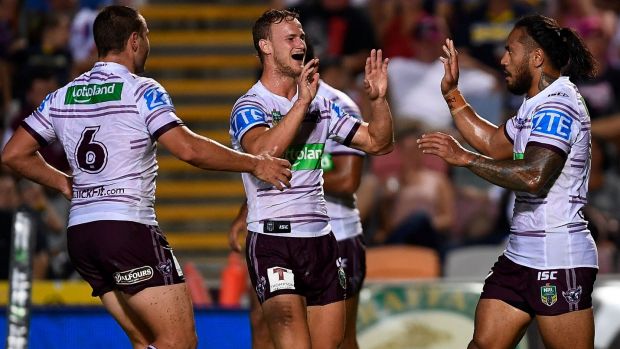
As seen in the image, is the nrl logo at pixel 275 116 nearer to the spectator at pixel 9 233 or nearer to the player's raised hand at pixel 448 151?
the player's raised hand at pixel 448 151

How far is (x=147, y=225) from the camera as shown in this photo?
7305 mm

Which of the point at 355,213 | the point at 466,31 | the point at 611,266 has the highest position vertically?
the point at 466,31

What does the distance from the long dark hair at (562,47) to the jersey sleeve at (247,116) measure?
1.61m

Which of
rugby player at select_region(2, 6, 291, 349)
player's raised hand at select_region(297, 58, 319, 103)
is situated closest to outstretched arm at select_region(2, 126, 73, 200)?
rugby player at select_region(2, 6, 291, 349)

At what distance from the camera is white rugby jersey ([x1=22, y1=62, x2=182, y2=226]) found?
7129mm

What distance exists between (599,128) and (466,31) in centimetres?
207

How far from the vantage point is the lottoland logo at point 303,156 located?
24.6 ft

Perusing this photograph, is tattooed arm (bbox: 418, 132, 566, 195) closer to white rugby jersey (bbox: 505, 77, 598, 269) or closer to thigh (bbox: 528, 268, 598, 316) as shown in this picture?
white rugby jersey (bbox: 505, 77, 598, 269)

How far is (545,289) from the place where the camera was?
7.04m

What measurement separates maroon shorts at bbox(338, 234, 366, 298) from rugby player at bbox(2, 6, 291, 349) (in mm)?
1487

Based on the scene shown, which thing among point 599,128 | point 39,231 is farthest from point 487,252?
point 39,231

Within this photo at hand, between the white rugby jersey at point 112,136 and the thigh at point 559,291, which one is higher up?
the white rugby jersey at point 112,136

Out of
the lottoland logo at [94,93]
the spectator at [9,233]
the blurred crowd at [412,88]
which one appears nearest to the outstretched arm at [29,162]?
the lottoland logo at [94,93]

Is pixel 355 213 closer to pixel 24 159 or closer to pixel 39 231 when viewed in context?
pixel 24 159
